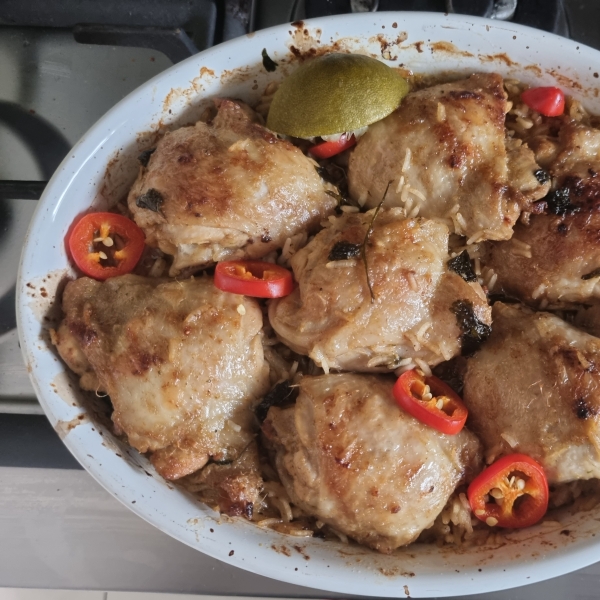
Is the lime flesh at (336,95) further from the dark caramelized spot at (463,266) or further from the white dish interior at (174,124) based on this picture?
the dark caramelized spot at (463,266)

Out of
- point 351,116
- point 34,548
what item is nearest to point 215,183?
point 351,116

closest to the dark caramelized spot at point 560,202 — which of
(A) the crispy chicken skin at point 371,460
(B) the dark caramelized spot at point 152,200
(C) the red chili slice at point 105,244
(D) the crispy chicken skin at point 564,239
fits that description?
(D) the crispy chicken skin at point 564,239

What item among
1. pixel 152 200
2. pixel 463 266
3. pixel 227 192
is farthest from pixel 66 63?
pixel 463 266

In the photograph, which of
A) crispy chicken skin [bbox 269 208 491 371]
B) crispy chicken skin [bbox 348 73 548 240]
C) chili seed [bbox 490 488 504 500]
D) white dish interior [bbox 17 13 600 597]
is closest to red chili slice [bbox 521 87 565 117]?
white dish interior [bbox 17 13 600 597]

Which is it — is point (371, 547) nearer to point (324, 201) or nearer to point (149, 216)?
point (324, 201)

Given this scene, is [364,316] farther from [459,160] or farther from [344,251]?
[459,160]
